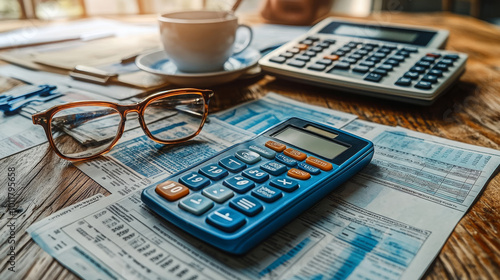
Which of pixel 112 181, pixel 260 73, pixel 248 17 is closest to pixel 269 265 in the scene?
pixel 112 181

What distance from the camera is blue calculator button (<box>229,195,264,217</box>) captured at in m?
0.26

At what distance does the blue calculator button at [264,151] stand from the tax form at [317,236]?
0.06 meters

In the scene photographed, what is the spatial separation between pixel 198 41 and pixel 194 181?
28 cm

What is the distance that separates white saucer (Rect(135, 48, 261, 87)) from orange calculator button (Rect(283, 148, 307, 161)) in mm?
219

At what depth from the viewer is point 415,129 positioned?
452mm

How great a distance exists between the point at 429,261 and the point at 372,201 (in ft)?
0.24

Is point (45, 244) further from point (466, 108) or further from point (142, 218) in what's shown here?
point (466, 108)

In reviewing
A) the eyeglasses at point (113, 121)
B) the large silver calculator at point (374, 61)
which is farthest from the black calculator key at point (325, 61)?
the eyeglasses at point (113, 121)

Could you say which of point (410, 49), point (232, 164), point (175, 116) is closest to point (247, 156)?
point (232, 164)

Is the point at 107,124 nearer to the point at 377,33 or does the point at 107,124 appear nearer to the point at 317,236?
the point at 317,236

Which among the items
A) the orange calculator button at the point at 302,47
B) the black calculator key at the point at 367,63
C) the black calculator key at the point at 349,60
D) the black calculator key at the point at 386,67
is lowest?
the black calculator key at the point at 386,67

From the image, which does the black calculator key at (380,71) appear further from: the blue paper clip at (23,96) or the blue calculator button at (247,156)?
the blue paper clip at (23,96)

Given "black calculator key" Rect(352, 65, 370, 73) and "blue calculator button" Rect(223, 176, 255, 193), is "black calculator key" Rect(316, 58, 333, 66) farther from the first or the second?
"blue calculator button" Rect(223, 176, 255, 193)

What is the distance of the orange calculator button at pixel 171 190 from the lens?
28 centimetres
